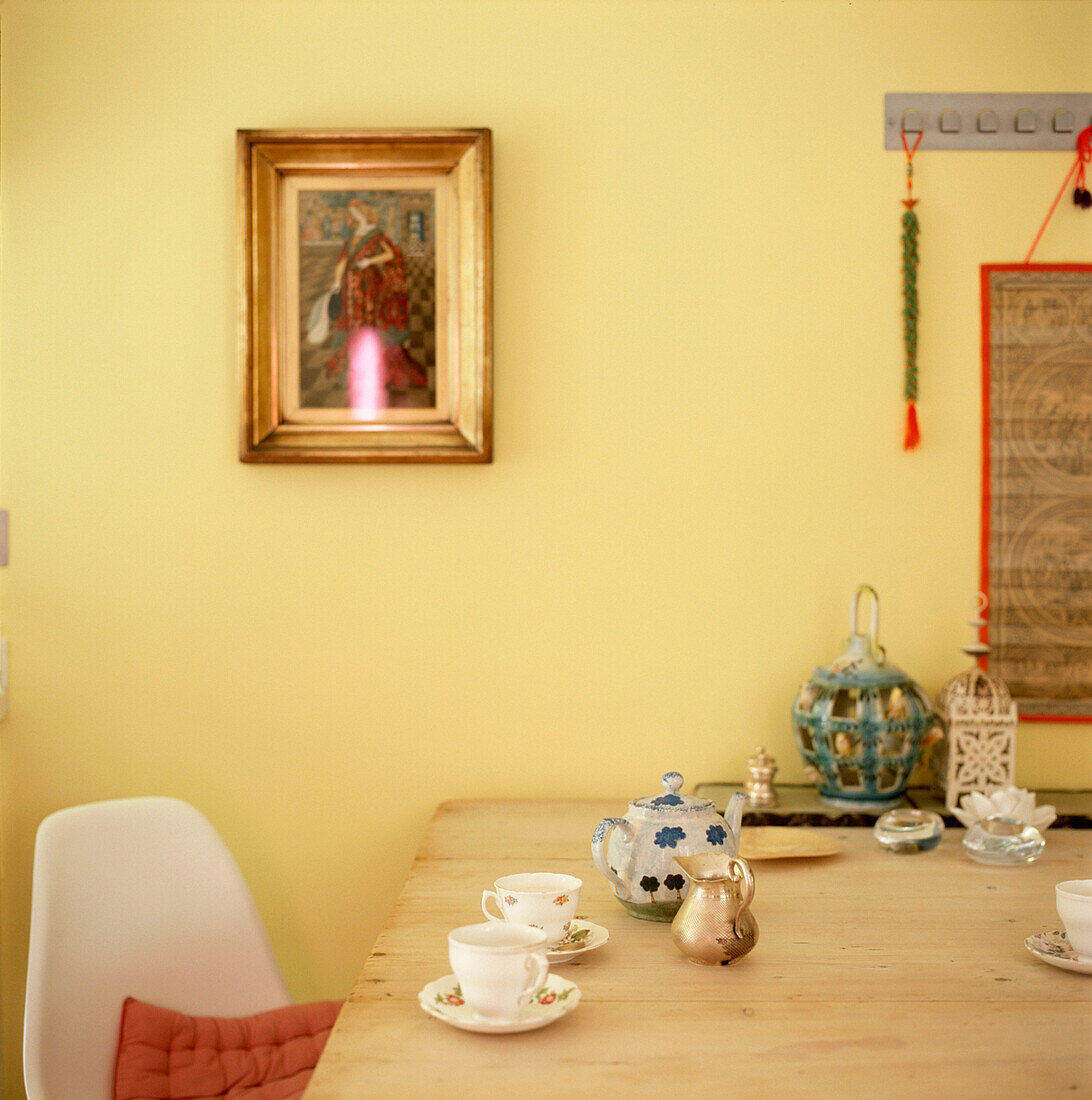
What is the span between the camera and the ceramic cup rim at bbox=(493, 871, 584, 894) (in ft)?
4.03

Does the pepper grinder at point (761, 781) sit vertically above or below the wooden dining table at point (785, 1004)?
above

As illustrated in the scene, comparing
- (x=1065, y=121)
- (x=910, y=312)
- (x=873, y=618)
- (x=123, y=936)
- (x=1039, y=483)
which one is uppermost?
(x=1065, y=121)

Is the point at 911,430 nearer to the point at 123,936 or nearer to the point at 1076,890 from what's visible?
the point at 1076,890

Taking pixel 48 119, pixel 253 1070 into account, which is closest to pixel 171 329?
pixel 48 119

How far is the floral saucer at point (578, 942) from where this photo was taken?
1.15m

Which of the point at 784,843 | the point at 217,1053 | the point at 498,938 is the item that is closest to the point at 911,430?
the point at 784,843

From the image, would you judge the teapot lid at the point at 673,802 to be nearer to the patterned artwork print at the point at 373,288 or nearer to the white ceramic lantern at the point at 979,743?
the white ceramic lantern at the point at 979,743

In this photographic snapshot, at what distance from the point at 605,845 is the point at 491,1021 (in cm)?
32

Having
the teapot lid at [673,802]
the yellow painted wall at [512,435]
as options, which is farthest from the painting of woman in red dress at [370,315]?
the teapot lid at [673,802]

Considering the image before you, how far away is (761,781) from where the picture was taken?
5.77 ft

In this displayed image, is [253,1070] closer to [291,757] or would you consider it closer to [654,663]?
[291,757]

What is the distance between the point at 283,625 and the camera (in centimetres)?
192

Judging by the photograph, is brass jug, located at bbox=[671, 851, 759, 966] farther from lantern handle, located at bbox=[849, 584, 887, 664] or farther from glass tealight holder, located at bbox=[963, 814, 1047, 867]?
lantern handle, located at bbox=[849, 584, 887, 664]

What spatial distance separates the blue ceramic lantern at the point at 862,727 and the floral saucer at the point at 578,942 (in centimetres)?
64
